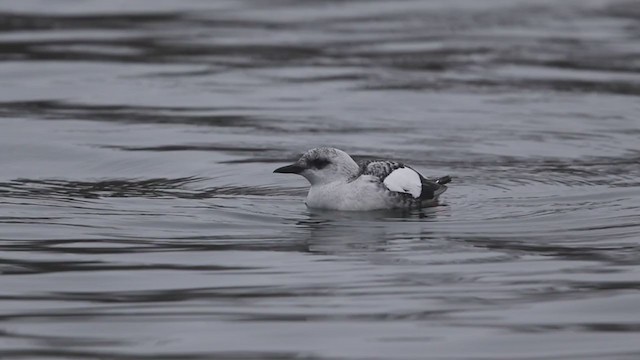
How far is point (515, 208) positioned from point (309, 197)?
187cm

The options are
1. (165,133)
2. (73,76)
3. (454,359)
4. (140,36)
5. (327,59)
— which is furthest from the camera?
(140,36)

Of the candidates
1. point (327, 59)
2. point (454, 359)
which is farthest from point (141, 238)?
point (327, 59)

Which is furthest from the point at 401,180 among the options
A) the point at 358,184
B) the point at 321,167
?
the point at 321,167

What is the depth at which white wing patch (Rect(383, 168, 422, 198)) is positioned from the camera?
1329cm

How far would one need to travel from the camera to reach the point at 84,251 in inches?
447

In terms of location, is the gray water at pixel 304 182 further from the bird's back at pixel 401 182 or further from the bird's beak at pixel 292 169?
the bird's beak at pixel 292 169

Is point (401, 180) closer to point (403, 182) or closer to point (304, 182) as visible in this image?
point (403, 182)

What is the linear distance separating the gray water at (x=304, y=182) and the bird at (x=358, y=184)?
14 cm

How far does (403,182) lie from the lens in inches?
527

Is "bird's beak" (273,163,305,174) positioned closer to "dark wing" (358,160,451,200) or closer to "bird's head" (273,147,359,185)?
"bird's head" (273,147,359,185)

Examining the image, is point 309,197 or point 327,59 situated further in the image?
point 327,59

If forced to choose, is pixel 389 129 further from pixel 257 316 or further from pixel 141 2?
pixel 141 2

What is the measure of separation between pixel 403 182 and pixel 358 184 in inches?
16.5

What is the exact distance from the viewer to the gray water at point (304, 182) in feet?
29.6
